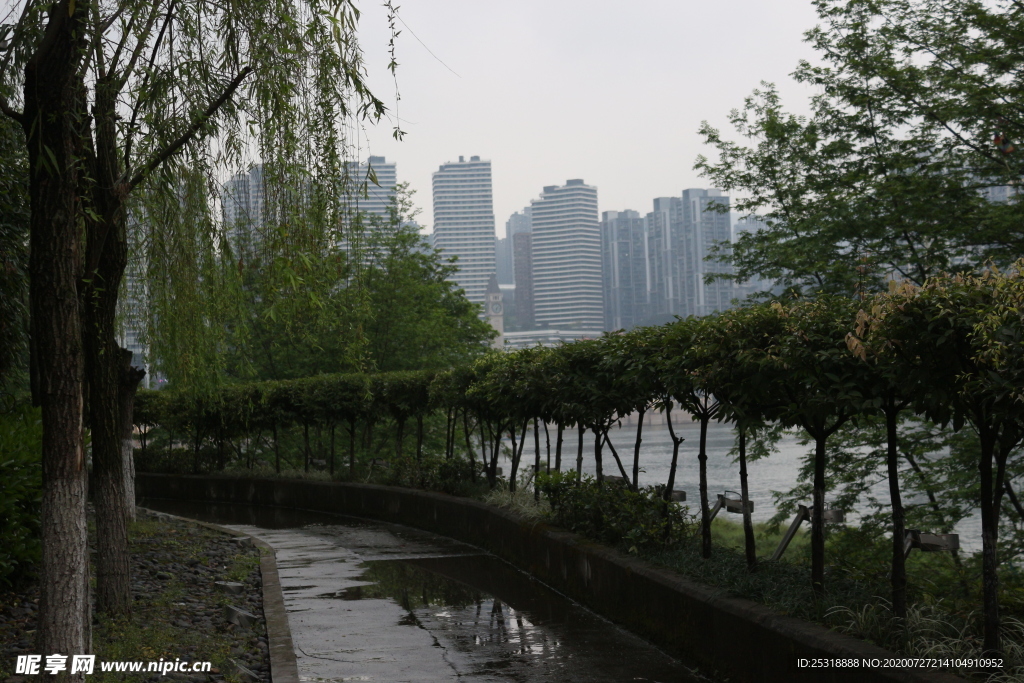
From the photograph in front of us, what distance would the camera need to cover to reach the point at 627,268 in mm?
100125

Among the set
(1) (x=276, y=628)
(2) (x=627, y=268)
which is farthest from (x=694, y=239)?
(1) (x=276, y=628)

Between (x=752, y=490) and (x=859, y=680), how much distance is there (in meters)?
29.9

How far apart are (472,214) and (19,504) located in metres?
108

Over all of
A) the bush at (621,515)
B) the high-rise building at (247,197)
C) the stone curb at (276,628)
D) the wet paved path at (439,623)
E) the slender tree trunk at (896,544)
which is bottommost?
the wet paved path at (439,623)

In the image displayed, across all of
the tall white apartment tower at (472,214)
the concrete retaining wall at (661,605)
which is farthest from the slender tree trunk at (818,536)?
the tall white apartment tower at (472,214)

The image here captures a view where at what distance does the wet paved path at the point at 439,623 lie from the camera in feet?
23.5

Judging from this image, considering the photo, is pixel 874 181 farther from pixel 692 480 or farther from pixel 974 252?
pixel 692 480

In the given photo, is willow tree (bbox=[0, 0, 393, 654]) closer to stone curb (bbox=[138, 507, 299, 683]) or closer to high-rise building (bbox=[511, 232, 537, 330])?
stone curb (bbox=[138, 507, 299, 683])

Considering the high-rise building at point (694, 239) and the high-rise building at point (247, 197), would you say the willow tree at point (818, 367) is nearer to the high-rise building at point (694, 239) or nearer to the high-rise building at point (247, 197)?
the high-rise building at point (247, 197)

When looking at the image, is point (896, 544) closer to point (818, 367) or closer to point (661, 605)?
point (818, 367)

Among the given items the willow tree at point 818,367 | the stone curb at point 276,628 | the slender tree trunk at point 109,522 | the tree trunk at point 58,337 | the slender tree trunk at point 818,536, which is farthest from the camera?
the slender tree trunk at point 109,522

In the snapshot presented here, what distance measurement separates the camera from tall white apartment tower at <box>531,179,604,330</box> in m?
122

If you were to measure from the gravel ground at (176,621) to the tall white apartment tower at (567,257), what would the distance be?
3785 inches

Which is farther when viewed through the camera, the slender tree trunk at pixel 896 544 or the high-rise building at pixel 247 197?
the high-rise building at pixel 247 197
